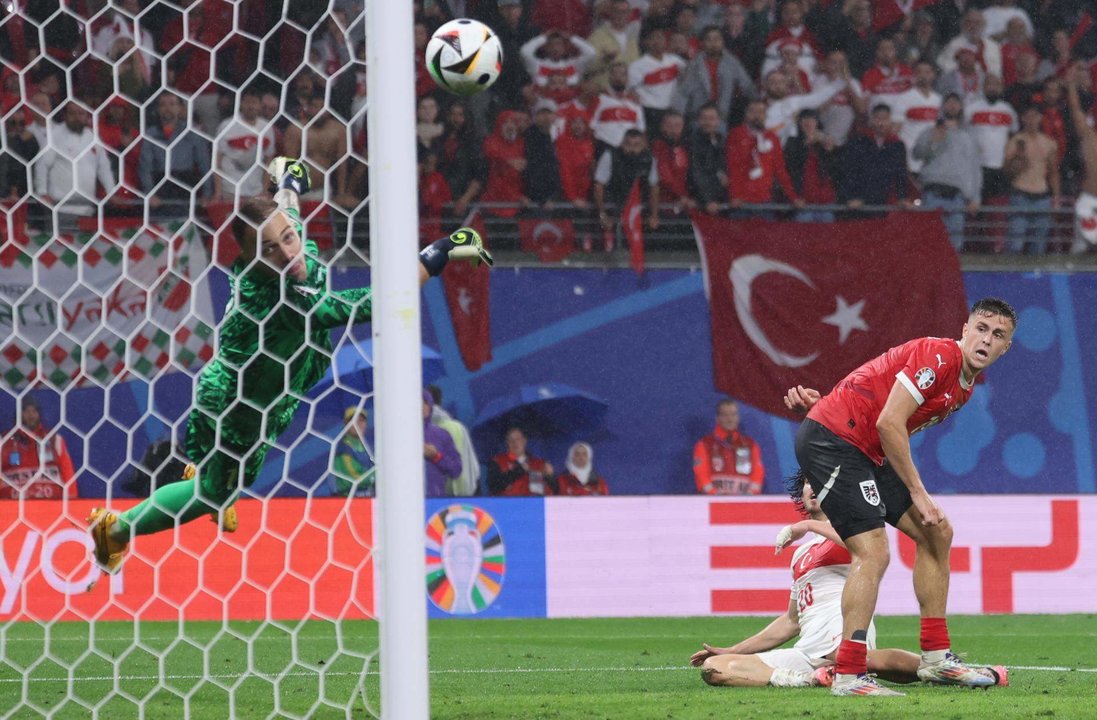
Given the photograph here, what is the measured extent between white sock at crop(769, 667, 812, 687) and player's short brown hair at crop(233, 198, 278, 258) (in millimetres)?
2766

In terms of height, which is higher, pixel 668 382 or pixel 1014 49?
pixel 1014 49

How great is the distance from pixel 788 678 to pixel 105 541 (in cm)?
282

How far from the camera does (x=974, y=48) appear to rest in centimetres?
1568

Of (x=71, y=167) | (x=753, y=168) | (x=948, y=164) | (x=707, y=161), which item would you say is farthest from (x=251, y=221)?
(x=948, y=164)

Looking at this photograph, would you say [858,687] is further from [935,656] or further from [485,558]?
[485,558]

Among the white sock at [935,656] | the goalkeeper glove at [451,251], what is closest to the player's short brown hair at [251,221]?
the goalkeeper glove at [451,251]

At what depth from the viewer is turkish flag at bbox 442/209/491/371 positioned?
13633 mm

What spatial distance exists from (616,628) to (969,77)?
7.89m

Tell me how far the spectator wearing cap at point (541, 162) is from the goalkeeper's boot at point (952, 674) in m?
8.43

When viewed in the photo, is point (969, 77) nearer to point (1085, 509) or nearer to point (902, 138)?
point (902, 138)

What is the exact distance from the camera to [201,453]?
6.28 metres

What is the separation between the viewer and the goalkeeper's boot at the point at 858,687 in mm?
5648

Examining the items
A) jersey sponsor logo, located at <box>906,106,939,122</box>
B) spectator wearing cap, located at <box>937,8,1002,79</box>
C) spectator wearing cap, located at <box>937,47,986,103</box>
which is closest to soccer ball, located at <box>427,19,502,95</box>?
jersey sponsor logo, located at <box>906,106,939,122</box>

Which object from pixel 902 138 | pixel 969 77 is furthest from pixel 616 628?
pixel 969 77
